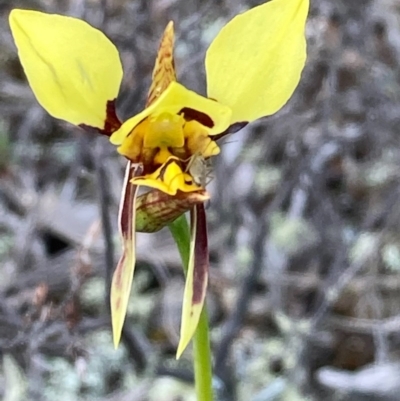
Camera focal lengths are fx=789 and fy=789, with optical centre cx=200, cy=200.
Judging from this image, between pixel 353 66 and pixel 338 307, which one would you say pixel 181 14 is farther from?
pixel 338 307

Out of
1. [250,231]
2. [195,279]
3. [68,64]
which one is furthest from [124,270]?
[250,231]

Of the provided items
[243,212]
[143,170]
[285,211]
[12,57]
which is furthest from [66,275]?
[143,170]

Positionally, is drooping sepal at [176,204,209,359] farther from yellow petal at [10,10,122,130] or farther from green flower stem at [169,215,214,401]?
yellow petal at [10,10,122,130]

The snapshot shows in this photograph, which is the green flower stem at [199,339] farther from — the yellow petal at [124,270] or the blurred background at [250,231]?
the blurred background at [250,231]

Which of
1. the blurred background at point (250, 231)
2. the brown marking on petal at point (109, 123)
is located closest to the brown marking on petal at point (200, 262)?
the brown marking on petal at point (109, 123)

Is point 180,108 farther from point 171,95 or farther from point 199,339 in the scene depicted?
point 199,339

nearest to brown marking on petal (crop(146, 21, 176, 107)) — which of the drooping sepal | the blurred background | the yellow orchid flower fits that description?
the yellow orchid flower
